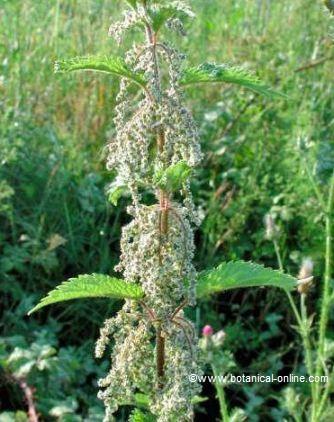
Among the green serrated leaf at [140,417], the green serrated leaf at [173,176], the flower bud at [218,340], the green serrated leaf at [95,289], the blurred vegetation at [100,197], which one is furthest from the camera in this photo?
the blurred vegetation at [100,197]

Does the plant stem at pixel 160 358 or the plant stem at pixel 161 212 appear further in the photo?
the plant stem at pixel 160 358

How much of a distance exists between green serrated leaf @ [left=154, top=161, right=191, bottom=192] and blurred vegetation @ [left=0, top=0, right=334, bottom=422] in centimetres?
115

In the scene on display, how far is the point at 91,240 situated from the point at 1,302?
0.44 m

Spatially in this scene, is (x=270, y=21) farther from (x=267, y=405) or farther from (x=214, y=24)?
(x=267, y=405)

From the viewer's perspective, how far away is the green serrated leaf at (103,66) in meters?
1.29

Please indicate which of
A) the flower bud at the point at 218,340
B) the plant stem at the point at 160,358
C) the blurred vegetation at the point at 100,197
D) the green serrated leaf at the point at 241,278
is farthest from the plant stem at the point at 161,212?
the blurred vegetation at the point at 100,197

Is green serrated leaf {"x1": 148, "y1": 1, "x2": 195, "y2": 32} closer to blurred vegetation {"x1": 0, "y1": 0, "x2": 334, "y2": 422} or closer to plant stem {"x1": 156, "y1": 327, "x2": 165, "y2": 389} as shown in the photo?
plant stem {"x1": 156, "y1": 327, "x2": 165, "y2": 389}

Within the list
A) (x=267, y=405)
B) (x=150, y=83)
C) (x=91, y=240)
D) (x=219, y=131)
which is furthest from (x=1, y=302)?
(x=150, y=83)

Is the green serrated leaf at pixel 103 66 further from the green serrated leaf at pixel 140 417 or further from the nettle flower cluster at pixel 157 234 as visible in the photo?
the green serrated leaf at pixel 140 417

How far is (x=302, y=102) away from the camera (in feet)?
12.0

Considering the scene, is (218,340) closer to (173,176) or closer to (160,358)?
(160,358)

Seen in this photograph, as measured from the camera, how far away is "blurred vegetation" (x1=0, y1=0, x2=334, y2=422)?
2.69 meters

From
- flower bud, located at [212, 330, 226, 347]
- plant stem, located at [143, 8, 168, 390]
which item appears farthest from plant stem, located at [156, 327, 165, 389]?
flower bud, located at [212, 330, 226, 347]

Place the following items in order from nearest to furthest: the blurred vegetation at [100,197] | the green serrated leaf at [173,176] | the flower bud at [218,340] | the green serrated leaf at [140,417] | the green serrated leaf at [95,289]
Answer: the green serrated leaf at [173,176], the green serrated leaf at [95,289], the green serrated leaf at [140,417], the flower bud at [218,340], the blurred vegetation at [100,197]
